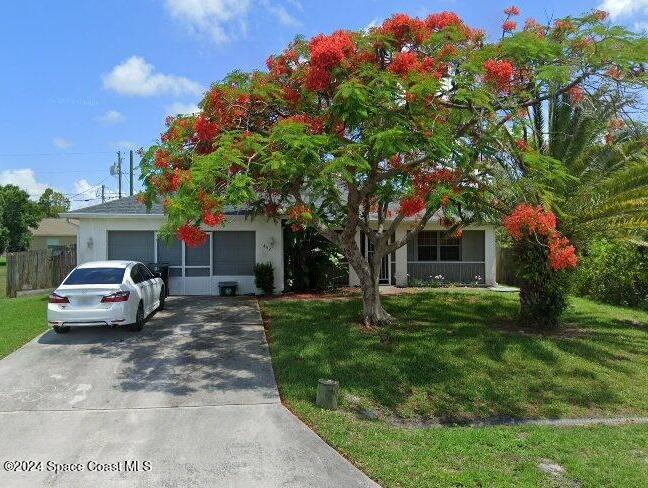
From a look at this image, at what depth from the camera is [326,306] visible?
14023mm

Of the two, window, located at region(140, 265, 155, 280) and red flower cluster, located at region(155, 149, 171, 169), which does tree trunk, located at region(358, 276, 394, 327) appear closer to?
red flower cluster, located at region(155, 149, 171, 169)

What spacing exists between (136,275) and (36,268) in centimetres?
848

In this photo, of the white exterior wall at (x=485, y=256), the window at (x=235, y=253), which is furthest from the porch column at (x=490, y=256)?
the window at (x=235, y=253)

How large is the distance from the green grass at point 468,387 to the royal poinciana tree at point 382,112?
2.59 metres

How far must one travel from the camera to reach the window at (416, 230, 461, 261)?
67.8 ft

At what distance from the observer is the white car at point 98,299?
9.87 m

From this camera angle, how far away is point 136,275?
11344 mm

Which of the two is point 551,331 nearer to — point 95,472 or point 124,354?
point 124,354

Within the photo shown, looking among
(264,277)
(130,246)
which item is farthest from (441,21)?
(130,246)

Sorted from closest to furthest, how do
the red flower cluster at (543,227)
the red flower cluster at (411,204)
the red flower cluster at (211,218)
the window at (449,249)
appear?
the red flower cluster at (211,218) < the red flower cluster at (543,227) < the red flower cluster at (411,204) < the window at (449,249)

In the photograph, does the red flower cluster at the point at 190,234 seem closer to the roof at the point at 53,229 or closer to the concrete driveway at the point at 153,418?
the concrete driveway at the point at 153,418

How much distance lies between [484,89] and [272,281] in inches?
381

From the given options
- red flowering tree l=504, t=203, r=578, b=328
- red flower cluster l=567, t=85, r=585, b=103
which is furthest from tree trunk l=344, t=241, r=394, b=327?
red flower cluster l=567, t=85, r=585, b=103

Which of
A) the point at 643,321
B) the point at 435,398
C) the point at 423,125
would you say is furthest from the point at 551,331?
the point at 423,125
